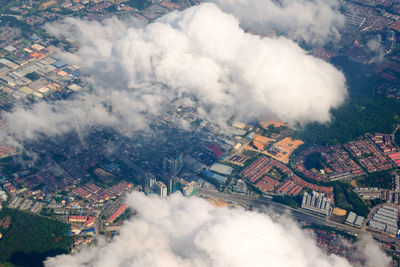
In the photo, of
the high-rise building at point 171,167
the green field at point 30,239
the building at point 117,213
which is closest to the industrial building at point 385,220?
the high-rise building at point 171,167

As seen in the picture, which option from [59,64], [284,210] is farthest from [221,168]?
[59,64]

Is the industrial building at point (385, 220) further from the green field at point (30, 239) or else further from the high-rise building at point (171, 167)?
the green field at point (30, 239)

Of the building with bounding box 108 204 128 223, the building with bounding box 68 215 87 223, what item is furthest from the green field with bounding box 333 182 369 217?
the building with bounding box 68 215 87 223

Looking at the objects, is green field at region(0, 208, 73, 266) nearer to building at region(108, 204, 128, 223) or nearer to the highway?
building at region(108, 204, 128, 223)

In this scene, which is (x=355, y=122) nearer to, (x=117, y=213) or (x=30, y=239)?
(x=117, y=213)

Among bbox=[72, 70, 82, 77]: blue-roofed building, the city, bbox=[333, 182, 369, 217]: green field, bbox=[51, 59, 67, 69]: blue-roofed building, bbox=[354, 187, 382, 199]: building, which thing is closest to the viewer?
the city

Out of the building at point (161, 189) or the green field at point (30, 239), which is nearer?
the green field at point (30, 239)
